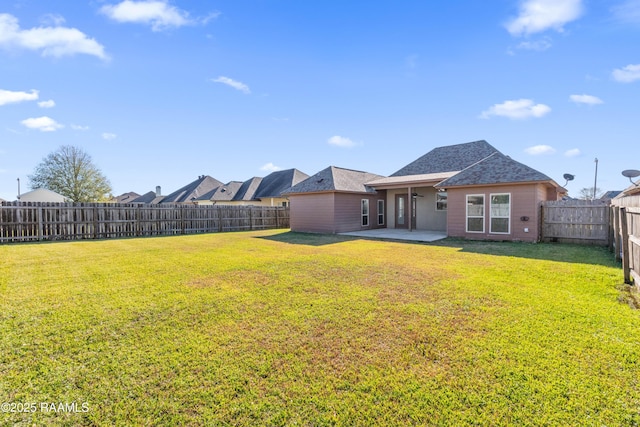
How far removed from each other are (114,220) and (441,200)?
54.8 feet

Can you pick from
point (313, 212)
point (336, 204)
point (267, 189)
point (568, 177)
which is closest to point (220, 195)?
point (267, 189)

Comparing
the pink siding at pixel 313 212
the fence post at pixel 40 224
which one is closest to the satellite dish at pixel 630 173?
the pink siding at pixel 313 212

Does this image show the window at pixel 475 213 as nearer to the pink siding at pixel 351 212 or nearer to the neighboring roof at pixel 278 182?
the pink siding at pixel 351 212

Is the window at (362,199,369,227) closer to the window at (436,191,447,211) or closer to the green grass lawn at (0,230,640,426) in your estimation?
the window at (436,191,447,211)

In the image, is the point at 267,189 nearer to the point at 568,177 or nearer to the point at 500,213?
the point at 500,213

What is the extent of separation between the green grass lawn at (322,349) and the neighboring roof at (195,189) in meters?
28.9

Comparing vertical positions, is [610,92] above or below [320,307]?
above

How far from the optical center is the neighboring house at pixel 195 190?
33062 millimetres

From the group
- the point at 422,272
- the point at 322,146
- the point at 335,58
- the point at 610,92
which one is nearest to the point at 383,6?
Result: the point at 335,58

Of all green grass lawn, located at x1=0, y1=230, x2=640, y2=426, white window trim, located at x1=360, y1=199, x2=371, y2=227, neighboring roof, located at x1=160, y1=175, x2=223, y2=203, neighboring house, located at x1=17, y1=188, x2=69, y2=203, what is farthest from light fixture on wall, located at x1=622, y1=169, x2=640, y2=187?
neighboring house, located at x1=17, y1=188, x2=69, y2=203

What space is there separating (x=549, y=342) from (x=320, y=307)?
267cm

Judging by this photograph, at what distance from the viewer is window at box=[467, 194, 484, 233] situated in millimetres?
11859

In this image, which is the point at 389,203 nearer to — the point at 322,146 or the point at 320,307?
the point at 322,146

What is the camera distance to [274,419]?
6.77ft
